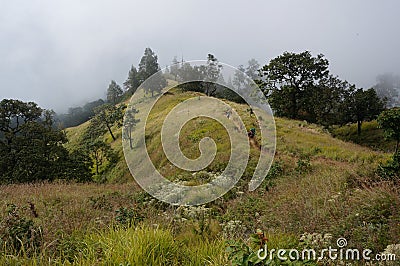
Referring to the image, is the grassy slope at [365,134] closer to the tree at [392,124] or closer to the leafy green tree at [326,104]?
the leafy green tree at [326,104]

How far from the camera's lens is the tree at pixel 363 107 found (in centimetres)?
3747

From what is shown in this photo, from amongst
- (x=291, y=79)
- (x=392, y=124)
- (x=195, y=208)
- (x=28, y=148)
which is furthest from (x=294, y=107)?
(x=195, y=208)

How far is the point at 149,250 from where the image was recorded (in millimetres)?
3535

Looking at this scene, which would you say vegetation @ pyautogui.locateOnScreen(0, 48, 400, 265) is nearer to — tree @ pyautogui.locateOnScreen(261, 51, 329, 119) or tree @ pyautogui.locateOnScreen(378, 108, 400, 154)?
tree @ pyautogui.locateOnScreen(378, 108, 400, 154)

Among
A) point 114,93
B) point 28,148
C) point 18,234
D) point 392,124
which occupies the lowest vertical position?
point 18,234

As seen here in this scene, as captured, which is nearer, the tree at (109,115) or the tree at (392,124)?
the tree at (392,124)

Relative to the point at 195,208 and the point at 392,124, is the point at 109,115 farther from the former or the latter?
the point at 392,124

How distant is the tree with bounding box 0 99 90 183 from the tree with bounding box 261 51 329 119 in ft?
89.2

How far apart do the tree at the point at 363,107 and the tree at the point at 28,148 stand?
33281mm

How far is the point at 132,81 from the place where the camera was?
7244cm

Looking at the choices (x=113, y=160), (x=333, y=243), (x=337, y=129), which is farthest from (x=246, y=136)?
(x=337, y=129)

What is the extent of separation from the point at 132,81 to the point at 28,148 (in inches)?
2033

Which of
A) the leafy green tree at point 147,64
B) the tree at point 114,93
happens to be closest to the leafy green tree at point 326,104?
the leafy green tree at point 147,64

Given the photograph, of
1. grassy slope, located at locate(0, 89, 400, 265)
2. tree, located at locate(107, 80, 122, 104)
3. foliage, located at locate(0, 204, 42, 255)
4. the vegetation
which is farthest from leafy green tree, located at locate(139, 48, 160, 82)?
foliage, located at locate(0, 204, 42, 255)
